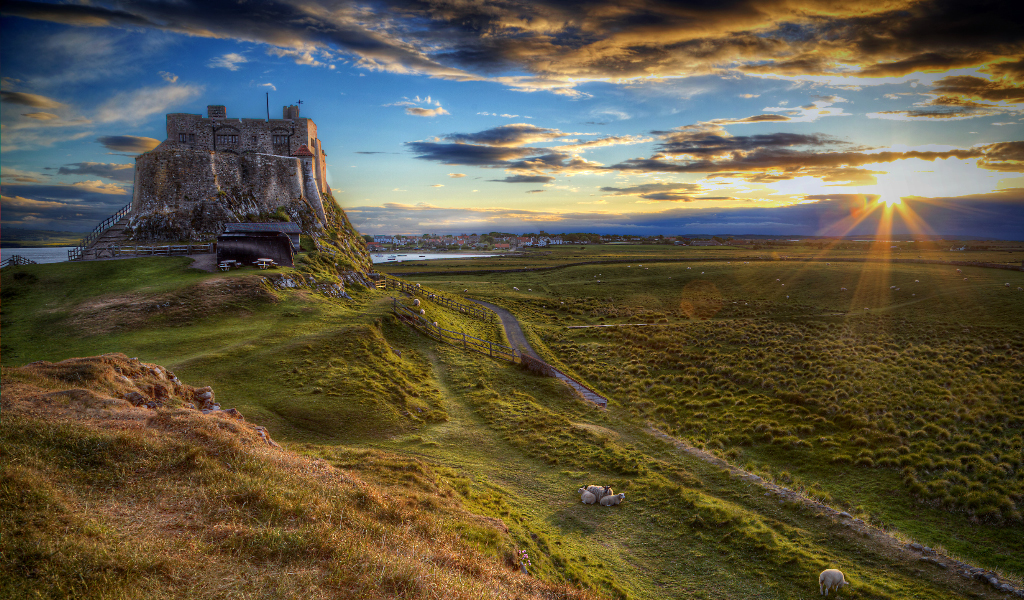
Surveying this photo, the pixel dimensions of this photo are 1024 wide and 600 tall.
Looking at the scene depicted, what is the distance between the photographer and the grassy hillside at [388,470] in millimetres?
7262

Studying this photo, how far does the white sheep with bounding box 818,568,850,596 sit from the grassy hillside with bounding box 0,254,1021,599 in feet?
1.01

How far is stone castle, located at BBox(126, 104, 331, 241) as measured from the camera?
155ft

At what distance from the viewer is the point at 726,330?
46938 millimetres

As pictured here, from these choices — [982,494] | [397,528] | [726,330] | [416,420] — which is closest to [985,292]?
[726,330]

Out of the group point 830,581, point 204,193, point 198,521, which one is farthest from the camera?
point 204,193

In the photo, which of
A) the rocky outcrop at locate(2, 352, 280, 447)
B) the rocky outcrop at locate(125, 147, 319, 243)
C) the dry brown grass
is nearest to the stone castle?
the rocky outcrop at locate(125, 147, 319, 243)

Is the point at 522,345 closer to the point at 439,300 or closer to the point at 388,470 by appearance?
the point at 439,300

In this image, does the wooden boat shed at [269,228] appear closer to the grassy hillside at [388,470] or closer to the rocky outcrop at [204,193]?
the rocky outcrop at [204,193]

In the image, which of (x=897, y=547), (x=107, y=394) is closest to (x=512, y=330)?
(x=897, y=547)

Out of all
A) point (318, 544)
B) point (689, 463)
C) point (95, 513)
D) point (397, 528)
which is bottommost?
point (689, 463)

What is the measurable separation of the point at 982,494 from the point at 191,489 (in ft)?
83.4

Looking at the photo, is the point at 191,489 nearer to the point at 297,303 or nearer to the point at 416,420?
the point at 416,420

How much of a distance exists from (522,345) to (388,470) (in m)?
27.9

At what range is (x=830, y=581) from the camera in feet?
37.5
